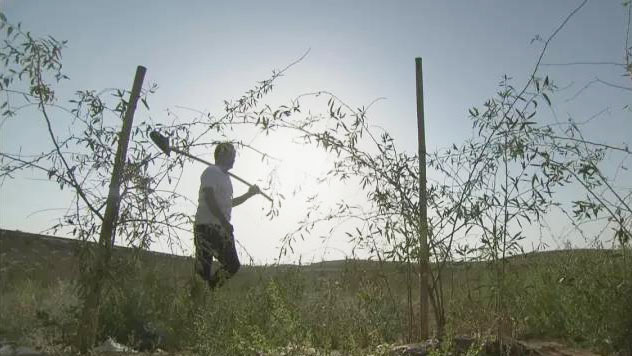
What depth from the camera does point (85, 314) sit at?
283cm

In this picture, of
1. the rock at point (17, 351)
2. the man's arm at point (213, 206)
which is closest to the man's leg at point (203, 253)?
the man's arm at point (213, 206)

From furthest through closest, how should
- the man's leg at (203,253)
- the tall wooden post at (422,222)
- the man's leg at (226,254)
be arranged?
the man's leg at (226,254)
the tall wooden post at (422,222)
the man's leg at (203,253)

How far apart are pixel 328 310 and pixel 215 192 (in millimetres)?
1689

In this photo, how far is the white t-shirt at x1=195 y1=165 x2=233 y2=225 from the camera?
4.88m

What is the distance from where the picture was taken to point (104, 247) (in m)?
2.82

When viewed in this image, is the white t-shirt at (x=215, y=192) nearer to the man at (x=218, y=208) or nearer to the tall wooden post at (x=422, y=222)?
the man at (x=218, y=208)

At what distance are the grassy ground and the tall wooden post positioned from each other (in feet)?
0.61

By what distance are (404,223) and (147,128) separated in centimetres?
191

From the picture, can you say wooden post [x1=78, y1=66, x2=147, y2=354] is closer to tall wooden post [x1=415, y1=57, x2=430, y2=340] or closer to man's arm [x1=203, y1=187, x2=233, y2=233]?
man's arm [x1=203, y1=187, x2=233, y2=233]

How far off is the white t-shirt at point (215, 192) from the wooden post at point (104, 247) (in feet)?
Answer: 6.09

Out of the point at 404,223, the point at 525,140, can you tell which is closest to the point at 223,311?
the point at 404,223

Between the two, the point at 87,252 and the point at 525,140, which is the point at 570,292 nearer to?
the point at 525,140

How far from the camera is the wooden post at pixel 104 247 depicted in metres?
2.80

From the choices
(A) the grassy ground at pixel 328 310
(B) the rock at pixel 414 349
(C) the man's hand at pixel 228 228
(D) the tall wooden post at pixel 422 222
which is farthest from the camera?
(C) the man's hand at pixel 228 228
